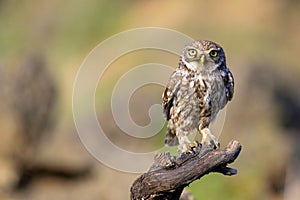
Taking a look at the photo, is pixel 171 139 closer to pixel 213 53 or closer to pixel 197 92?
pixel 197 92

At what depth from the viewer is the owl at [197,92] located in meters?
5.97

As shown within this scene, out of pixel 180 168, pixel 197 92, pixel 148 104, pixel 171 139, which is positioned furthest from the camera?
pixel 148 104

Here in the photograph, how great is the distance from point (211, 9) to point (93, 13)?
4.35 m

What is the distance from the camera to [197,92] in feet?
20.7

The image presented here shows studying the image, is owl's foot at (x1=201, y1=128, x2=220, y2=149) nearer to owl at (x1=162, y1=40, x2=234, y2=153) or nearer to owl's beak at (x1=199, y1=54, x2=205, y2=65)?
owl at (x1=162, y1=40, x2=234, y2=153)

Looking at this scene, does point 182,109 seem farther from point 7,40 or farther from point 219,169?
point 7,40

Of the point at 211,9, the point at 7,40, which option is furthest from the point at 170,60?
the point at 7,40

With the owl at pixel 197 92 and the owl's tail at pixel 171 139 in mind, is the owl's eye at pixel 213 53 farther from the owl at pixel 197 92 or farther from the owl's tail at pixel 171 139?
the owl's tail at pixel 171 139

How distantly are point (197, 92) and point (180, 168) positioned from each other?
0.71 meters

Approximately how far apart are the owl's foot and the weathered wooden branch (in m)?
0.25

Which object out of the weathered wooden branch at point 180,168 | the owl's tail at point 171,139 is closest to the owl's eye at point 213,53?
the weathered wooden branch at point 180,168

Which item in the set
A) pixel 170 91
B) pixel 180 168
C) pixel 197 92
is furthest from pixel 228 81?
pixel 180 168

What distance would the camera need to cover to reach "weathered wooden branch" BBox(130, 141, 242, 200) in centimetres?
585

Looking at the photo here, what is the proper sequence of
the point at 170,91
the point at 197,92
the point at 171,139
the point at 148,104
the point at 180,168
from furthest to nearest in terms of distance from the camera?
1. the point at 148,104
2. the point at 171,139
3. the point at 170,91
4. the point at 197,92
5. the point at 180,168
